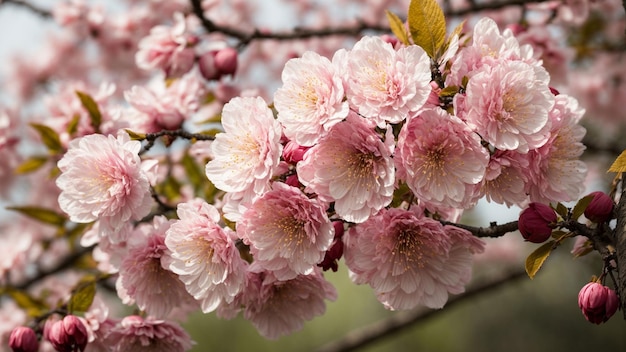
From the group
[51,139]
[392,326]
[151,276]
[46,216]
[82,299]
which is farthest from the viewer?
[392,326]

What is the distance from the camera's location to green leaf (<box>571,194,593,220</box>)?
1.20 meters

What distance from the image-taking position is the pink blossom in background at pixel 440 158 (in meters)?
1.12

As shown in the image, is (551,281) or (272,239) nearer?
(272,239)

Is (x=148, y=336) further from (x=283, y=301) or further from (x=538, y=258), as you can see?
(x=538, y=258)

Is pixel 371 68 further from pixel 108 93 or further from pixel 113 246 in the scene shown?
pixel 108 93

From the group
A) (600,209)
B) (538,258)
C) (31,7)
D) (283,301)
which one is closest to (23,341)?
(283,301)

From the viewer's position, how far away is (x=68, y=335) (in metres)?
1.41

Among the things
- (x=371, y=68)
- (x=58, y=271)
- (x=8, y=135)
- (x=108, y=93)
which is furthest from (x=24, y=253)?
(x=371, y=68)

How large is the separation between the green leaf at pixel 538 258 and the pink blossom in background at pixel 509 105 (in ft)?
0.62

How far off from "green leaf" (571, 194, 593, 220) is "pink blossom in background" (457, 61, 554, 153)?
13 cm

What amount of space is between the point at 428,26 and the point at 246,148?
0.41 m

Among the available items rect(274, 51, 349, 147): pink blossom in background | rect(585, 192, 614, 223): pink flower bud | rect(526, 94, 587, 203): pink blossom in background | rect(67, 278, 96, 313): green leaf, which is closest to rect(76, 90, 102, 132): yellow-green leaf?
rect(67, 278, 96, 313): green leaf

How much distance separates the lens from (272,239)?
1179 mm

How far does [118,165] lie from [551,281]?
9384 mm
